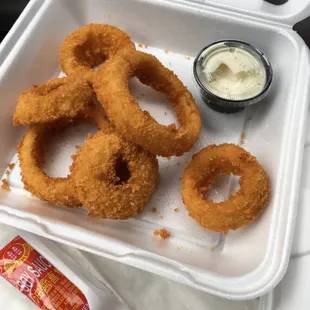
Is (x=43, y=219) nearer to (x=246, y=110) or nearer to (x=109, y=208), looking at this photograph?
Answer: (x=109, y=208)

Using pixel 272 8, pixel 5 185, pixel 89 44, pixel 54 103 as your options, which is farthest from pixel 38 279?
pixel 272 8

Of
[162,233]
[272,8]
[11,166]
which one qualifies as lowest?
[162,233]

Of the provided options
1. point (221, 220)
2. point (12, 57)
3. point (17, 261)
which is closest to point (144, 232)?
point (221, 220)

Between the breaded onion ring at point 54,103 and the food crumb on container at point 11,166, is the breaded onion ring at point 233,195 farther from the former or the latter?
the food crumb on container at point 11,166

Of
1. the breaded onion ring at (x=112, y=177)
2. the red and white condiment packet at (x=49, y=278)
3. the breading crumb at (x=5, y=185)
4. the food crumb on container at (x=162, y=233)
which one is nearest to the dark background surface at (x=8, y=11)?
the breading crumb at (x=5, y=185)

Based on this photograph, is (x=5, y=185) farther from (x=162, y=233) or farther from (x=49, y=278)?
(x=162, y=233)

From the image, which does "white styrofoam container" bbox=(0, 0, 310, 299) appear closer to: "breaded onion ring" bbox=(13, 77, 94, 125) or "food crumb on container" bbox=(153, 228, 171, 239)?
"food crumb on container" bbox=(153, 228, 171, 239)

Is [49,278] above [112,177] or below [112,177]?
below
